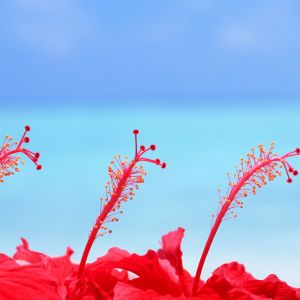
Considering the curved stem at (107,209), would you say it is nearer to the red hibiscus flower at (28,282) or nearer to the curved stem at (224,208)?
the red hibiscus flower at (28,282)

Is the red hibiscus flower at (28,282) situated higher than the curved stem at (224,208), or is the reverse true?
the curved stem at (224,208)

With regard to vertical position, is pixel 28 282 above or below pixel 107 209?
below

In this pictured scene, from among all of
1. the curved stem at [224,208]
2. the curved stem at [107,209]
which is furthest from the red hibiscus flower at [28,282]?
the curved stem at [224,208]

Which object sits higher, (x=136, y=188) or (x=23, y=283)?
(x=136, y=188)

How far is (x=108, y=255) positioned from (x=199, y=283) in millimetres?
250

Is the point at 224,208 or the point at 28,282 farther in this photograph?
the point at 224,208

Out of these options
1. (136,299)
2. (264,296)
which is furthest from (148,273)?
(264,296)

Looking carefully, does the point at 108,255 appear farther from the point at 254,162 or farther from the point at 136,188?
the point at 254,162

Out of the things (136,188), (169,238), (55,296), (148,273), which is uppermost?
(136,188)

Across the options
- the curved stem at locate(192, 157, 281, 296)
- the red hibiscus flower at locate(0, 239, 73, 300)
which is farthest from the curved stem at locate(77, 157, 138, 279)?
the curved stem at locate(192, 157, 281, 296)

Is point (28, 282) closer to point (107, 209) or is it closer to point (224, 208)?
point (107, 209)

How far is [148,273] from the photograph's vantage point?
146 cm

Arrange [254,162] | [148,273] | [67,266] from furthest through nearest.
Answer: [254,162] < [67,266] < [148,273]

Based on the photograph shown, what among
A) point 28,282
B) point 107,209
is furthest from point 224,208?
point 28,282
